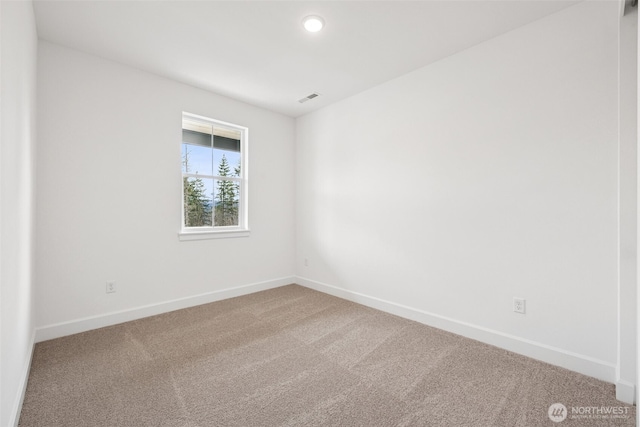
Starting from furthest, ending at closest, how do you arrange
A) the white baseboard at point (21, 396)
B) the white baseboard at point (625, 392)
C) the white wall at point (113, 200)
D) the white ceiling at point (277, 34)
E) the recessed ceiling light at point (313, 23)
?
the white wall at point (113, 200) < the recessed ceiling light at point (313, 23) < the white ceiling at point (277, 34) < the white baseboard at point (625, 392) < the white baseboard at point (21, 396)

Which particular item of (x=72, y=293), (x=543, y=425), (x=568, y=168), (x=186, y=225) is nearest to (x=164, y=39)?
(x=186, y=225)

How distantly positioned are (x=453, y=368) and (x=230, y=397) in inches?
61.0

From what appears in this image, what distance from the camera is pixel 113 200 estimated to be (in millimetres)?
2832

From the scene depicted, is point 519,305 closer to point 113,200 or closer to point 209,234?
point 209,234

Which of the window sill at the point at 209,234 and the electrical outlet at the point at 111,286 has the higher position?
the window sill at the point at 209,234

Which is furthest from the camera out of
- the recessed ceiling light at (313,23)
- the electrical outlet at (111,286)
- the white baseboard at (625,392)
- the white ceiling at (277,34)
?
the electrical outlet at (111,286)

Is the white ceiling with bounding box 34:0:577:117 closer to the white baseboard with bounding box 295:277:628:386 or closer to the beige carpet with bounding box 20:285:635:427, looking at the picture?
the white baseboard with bounding box 295:277:628:386

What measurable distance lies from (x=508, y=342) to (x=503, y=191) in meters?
1.24

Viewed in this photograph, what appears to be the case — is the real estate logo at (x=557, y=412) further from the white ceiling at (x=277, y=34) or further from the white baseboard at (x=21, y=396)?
the white baseboard at (x=21, y=396)

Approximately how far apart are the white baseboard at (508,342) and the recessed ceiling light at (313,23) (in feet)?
9.08

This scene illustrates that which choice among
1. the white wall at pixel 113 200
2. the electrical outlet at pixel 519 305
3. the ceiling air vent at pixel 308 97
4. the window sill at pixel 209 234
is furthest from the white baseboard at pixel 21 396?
the ceiling air vent at pixel 308 97

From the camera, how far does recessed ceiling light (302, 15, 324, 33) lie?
7.22 ft

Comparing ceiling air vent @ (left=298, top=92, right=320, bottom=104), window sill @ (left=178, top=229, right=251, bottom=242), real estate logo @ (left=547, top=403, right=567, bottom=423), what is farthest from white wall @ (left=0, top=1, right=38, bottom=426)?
real estate logo @ (left=547, top=403, right=567, bottom=423)

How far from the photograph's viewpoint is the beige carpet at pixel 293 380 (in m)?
1.59
